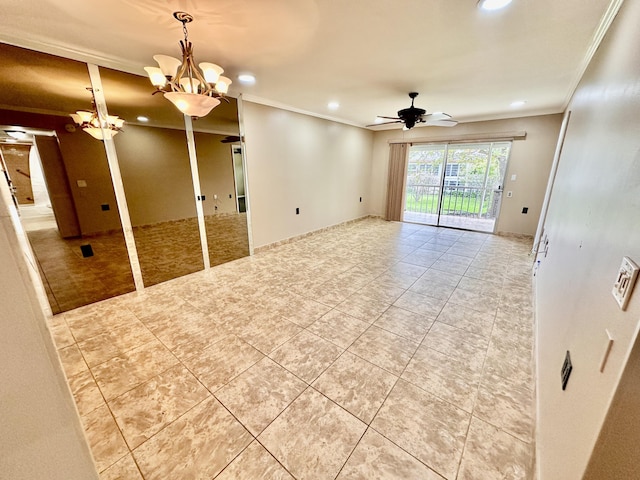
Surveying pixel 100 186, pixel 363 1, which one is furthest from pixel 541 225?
pixel 100 186

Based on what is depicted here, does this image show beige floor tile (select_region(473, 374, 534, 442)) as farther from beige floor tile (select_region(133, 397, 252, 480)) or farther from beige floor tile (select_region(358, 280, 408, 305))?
beige floor tile (select_region(133, 397, 252, 480))

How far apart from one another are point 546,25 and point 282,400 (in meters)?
3.39

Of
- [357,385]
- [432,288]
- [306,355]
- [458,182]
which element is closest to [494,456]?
[357,385]

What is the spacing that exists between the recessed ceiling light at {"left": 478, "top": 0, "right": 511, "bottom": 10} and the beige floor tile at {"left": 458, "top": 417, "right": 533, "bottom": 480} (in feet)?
8.80

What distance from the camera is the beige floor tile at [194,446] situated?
Answer: 4.05ft

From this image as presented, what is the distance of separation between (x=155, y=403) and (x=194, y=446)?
0.46m

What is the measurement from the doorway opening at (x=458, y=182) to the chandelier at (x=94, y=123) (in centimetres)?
596

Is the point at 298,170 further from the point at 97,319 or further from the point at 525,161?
the point at 525,161

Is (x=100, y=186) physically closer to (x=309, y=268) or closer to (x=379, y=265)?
(x=309, y=268)

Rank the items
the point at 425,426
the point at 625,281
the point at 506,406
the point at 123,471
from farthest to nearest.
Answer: the point at 506,406 → the point at 425,426 → the point at 123,471 → the point at 625,281

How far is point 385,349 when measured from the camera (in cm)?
205

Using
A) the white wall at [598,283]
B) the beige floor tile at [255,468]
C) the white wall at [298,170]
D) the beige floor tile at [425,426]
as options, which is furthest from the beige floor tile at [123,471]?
the white wall at [298,170]

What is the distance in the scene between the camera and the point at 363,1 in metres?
1.66

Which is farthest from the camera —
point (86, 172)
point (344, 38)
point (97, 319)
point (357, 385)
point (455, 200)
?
point (455, 200)
